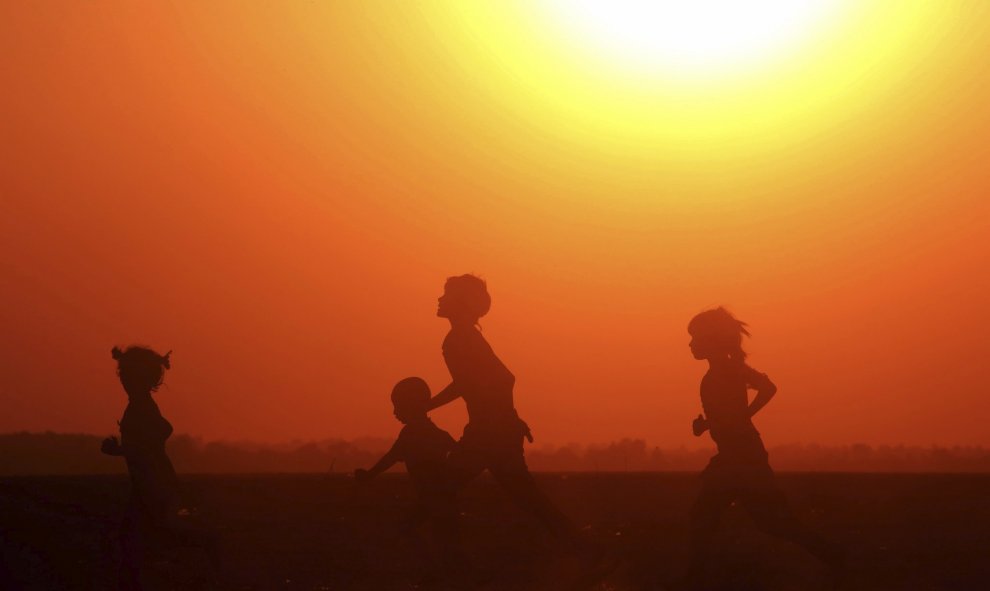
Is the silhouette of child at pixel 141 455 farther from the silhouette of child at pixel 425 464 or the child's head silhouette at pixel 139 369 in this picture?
the silhouette of child at pixel 425 464

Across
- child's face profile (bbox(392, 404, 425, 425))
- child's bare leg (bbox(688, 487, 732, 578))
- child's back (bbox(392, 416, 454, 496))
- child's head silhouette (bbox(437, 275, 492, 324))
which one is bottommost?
child's bare leg (bbox(688, 487, 732, 578))

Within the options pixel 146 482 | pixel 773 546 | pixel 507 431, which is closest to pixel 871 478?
pixel 773 546

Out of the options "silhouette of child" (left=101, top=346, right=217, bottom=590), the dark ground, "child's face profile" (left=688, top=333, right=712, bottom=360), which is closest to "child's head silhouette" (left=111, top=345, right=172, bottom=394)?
"silhouette of child" (left=101, top=346, right=217, bottom=590)

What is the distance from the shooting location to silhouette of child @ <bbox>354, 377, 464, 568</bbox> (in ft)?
36.4

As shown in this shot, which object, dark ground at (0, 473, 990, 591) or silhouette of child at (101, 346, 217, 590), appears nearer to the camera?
silhouette of child at (101, 346, 217, 590)

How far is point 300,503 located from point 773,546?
5.86 m

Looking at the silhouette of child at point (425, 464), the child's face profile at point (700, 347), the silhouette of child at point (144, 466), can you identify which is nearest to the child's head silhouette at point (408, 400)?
the silhouette of child at point (425, 464)

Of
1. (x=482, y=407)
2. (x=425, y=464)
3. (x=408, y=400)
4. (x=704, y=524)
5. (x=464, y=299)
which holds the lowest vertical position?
(x=704, y=524)

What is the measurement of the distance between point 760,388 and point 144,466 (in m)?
5.29

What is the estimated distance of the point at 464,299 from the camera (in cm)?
1129

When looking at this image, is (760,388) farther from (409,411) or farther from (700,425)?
(409,411)

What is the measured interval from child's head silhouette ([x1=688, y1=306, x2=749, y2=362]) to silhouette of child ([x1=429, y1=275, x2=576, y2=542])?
1.64 meters

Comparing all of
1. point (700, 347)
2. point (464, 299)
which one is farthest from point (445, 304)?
point (700, 347)

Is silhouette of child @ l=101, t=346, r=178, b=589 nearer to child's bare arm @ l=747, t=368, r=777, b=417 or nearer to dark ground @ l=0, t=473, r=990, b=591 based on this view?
dark ground @ l=0, t=473, r=990, b=591
